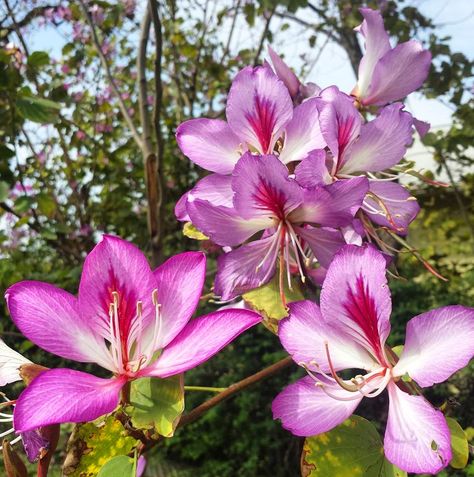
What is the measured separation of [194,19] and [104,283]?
3.37m

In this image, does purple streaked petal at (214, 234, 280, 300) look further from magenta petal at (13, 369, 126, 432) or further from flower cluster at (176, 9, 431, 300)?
magenta petal at (13, 369, 126, 432)

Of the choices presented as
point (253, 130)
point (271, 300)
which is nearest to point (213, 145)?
point (253, 130)

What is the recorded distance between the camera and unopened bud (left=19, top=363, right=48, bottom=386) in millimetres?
402

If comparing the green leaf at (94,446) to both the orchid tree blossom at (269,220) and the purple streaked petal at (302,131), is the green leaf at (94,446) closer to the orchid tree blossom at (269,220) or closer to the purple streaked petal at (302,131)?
the orchid tree blossom at (269,220)

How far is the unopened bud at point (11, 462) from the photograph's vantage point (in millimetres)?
393

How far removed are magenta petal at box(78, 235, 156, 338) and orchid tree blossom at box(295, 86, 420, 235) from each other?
0.45ft

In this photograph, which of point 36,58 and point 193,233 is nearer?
point 193,233

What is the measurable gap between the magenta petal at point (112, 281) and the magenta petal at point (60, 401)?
0.17ft

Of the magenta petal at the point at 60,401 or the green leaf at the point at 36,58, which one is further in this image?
the green leaf at the point at 36,58

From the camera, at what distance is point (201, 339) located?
0.37 m

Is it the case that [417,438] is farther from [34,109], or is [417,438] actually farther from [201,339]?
[34,109]

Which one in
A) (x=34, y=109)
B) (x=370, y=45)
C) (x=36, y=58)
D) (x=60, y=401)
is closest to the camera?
(x=60, y=401)

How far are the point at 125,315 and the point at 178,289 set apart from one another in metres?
0.04

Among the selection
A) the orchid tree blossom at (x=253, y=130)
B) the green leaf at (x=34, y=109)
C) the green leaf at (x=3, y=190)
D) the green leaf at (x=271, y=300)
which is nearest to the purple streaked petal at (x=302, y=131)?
the orchid tree blossom at (x=253, y=130)
